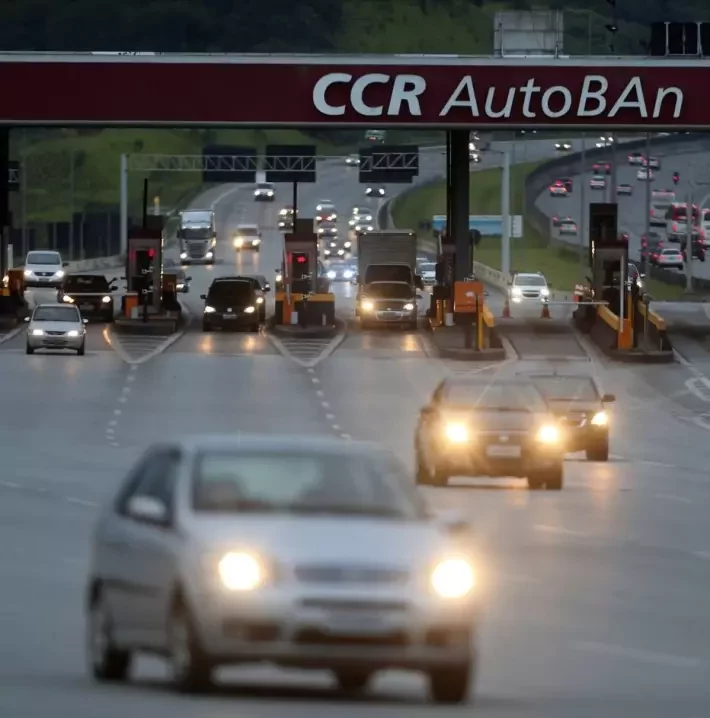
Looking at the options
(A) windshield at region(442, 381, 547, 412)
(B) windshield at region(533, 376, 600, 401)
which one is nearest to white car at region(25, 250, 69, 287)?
(B) windshield at region(533, 376, 600, 401)

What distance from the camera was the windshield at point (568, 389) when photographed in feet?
110

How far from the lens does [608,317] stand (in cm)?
6475

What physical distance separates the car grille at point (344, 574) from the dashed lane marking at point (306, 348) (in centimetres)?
4626

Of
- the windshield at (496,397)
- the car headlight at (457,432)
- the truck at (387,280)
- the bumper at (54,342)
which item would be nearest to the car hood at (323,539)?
the car headlight at (457,432)

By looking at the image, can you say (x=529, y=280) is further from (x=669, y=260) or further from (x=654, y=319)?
(x=669, y=260)

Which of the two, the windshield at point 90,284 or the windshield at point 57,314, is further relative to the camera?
the windshield at point 90,284

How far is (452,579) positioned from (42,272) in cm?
8646

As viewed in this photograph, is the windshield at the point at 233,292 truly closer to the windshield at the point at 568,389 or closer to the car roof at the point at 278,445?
the windshield at the point at 568,389

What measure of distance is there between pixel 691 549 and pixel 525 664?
8.07 metres

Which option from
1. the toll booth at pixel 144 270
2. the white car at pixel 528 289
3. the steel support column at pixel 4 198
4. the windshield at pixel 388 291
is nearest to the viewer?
the windshield at pixel 388 291

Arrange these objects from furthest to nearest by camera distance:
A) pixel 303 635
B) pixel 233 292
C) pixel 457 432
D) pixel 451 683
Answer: pixel 233 292 < pixel 457 432 < pixel 451 683 < pixel 303 635

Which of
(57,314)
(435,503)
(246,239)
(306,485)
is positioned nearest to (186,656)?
(306,485)

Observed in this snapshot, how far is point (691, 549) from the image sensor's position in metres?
21.4

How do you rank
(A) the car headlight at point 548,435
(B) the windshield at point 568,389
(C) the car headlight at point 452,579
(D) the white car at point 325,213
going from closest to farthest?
(C) the car headlight at point 452,579 → (A) the car headlight at point 548,435 → (B) the windshield at point 568,389 → (D) the white car at point 325,213
